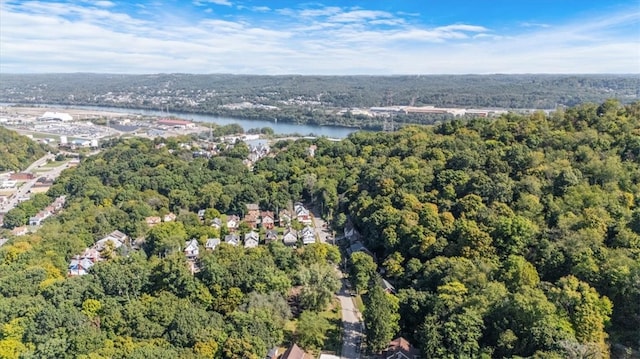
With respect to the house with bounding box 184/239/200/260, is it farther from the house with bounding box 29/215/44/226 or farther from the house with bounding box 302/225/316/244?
the house with bounding box 29/215/44/226

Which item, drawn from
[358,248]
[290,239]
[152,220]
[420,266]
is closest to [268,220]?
[290,239]

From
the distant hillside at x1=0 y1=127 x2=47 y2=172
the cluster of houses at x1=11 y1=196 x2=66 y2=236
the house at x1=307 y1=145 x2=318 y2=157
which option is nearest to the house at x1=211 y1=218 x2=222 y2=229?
the cluster of houses at x1=11 y1=196 x2=66 y2=236

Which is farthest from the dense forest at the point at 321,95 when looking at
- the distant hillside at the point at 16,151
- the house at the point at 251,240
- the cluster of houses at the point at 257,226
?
the house at the point at 251,240

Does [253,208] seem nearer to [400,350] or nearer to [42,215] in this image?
[42,215]

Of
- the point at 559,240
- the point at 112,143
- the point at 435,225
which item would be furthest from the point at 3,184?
the point at 559,240

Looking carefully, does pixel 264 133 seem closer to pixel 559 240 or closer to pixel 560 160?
pixel 560 160

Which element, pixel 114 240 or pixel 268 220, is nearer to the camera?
pixel 114 240
